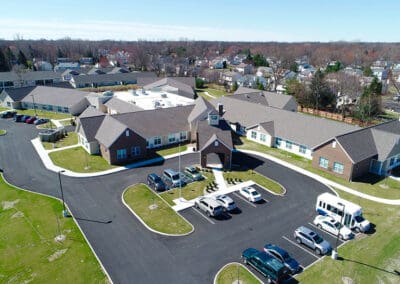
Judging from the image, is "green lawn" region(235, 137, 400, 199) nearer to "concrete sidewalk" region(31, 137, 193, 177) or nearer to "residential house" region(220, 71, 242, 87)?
"concrete sidewalk" region(31, 137, 193, 177)

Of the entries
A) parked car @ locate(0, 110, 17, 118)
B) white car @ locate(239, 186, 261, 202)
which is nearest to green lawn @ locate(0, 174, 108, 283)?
white car @ locate(239, 186, 261, 202)

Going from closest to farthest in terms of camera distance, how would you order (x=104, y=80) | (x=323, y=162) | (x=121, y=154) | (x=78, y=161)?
1. (x=323, y=162)
2. (x=121, y=154)
3. (x=78, y=161)
4. (x=104, y=80)

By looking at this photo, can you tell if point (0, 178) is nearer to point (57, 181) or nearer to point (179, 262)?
point (57, 181)

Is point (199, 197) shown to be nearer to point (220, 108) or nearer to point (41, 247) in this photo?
point (41, 247)

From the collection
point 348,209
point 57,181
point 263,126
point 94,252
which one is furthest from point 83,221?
point 263,126

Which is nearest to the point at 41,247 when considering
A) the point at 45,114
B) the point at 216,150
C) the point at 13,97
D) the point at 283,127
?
the point at 216,150

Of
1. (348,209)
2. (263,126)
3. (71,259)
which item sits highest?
(263,126)

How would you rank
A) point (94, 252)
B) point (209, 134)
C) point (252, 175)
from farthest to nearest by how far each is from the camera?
point (209, 134) < point (252, 175) < point (94, 252)
